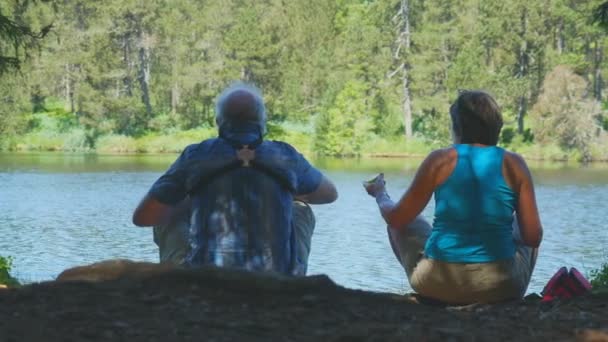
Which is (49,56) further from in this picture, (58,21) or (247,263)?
(247,263)

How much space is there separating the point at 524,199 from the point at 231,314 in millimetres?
1432

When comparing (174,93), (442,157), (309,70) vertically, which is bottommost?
(174,93)

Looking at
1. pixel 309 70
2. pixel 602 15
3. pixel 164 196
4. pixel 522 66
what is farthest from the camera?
pixel 309 70

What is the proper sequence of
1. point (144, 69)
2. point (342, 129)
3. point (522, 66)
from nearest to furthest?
point (342, 129)
point (522, 66)
point (144, 69)

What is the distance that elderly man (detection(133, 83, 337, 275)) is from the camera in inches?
140

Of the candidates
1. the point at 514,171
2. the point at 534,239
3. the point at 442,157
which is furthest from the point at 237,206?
the point at 534,239

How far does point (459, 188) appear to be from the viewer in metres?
3.71

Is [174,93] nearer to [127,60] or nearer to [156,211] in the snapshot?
[127,60]

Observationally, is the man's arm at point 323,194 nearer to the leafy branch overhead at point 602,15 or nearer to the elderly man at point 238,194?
the elderly man at point 238,194

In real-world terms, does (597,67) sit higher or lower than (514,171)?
higher

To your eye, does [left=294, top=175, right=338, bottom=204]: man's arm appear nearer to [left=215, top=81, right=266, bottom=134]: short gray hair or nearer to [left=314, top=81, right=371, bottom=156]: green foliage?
[left=215, top=81, right=266, bottom=134]: short gray hair

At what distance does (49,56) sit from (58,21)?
3050 millimetres

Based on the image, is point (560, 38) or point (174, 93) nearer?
point (560, 38)

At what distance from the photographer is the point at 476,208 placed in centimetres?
372
